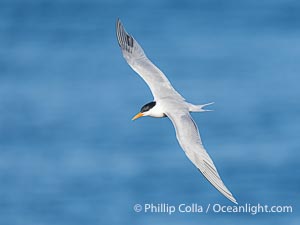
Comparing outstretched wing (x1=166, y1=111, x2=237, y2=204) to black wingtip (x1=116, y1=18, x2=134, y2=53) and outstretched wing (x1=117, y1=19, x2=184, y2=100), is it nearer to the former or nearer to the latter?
outstretched wing (x1=117, y1=19, x2=184, y2=100)

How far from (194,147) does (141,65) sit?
1575 mm

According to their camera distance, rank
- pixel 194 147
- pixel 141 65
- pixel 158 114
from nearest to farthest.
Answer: pixel 194 147 → pixel 158 114 → pixel 141 65

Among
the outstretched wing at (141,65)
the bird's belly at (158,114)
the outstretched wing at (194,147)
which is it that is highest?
the outstretched wing at (141,65)

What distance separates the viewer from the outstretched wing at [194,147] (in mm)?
8047

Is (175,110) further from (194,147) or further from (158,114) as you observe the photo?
(194,147)

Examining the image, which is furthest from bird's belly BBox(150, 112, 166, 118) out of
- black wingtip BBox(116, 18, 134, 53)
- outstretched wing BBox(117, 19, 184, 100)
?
black wingtip BBox(116, 18, 134, 53)

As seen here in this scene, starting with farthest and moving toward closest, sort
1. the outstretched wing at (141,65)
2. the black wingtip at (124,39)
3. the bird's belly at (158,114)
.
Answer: the black wingtip at (124,39), the outstretched wing at (141,65), the bird's belly at (158,114)

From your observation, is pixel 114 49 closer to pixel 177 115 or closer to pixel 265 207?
pixel 265 207

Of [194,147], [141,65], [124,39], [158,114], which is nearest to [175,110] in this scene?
[158,114]

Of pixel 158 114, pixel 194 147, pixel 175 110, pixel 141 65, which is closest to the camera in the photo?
pixel 194 147

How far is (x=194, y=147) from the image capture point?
27.4 feet

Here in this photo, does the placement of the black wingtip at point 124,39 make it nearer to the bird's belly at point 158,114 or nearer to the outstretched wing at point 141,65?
the outstretched wing at point 141,65

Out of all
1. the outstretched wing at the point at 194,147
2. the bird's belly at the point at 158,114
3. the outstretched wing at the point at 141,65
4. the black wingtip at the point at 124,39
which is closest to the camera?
the outstretched wing at the point at 194,147

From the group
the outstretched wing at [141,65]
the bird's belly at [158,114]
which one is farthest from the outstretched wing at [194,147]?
the outstretched wing at [141,65]
